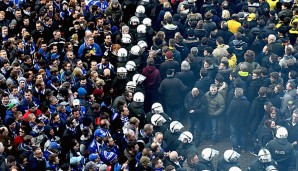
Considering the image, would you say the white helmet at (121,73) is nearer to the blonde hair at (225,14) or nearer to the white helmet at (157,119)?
the white helmet at (157,119)

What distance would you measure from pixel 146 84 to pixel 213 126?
2047 mm

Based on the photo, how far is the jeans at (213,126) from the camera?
67.5ft

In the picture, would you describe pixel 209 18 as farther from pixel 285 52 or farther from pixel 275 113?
pixel 275 113

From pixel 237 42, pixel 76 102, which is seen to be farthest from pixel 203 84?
pixel 76 102

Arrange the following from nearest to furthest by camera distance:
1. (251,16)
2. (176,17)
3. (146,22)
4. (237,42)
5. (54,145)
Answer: (54,145), (237,42), (146,22), (176,17), (251,16)

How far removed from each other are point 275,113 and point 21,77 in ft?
20.3

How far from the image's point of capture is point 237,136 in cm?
2045

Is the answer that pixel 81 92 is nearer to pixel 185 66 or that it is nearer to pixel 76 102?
pixel 76 102

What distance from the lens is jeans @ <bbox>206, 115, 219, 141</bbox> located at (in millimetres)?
20581

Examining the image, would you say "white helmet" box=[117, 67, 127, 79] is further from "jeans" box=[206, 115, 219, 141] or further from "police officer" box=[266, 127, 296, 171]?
"police officer" box=[266, 127, 296, 171]

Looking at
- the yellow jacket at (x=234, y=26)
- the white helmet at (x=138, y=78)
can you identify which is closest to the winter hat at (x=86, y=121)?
the white helmet at (x=138, y=78)

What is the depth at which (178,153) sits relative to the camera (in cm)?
1822

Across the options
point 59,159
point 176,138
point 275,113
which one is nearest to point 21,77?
point 59,159

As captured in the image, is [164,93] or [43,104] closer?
[43,104]
